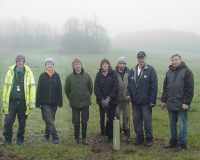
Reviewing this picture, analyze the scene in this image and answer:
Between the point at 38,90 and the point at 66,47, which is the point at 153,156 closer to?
the point at 38,90

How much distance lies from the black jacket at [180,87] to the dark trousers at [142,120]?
2.27ft

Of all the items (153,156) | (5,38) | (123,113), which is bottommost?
(153,156)

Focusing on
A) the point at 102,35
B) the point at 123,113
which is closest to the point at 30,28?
the point at 102,35

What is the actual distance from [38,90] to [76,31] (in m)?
76.6

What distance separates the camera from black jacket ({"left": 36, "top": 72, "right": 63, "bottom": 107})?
38.3ft

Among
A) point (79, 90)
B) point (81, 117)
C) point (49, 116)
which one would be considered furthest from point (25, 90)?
point (81, 117)

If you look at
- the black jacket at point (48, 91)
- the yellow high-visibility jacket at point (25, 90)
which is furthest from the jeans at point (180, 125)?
the yellow high-visibility jacket at point (25, 90)

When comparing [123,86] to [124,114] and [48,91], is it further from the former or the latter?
[48,91]

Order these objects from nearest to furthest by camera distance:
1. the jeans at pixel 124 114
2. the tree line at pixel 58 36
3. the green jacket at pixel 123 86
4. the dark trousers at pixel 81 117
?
the dark trousers at pixel 81 117 → the green jacket at pixel 123 86 → the jeans at pixel 124 114 → the tree line at pixel 58 36

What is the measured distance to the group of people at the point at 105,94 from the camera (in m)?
11.1

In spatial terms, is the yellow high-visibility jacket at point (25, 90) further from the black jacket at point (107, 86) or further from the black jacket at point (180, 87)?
the black jacket at point (180, 87)

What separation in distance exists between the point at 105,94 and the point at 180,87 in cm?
208

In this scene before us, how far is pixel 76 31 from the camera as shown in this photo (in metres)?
87.7

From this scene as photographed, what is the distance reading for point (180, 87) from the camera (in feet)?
35.9
